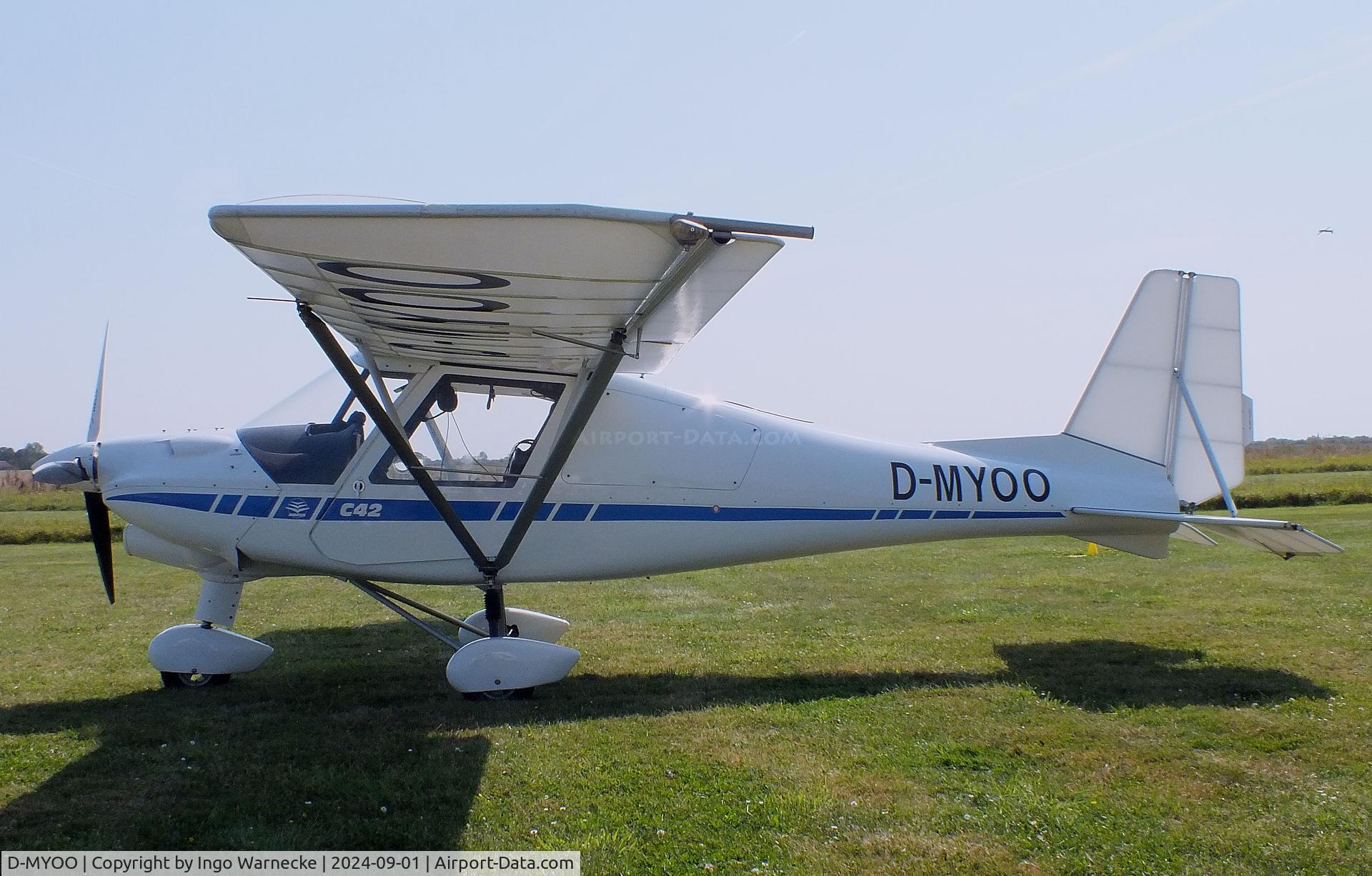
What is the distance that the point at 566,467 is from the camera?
6.88 meters

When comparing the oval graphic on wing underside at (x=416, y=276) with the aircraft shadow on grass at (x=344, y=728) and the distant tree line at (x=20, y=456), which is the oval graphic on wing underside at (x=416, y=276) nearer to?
the aircraft shadow on grass at (x=344, y=728)

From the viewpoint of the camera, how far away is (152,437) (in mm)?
6707

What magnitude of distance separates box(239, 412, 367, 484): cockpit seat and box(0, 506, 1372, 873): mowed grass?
4.99ft

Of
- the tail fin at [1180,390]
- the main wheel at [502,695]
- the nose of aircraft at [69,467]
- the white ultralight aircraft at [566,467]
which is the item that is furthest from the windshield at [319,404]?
the tail fin at [1180,390]

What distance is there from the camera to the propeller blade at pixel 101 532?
6.68 meters

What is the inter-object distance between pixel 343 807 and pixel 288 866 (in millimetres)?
596

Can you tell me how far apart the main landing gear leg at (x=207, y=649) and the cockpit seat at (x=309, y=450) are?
1.01 meters

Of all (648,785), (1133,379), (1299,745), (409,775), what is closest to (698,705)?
(648,785)

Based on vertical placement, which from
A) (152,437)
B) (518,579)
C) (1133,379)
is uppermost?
(1133,379)

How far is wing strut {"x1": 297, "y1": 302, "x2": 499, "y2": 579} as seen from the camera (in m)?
5.43

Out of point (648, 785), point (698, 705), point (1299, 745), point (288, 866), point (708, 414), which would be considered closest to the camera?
point (288, 866)

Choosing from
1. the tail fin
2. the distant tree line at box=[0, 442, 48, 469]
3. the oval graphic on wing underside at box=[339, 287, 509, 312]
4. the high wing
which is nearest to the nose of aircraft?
the high wing

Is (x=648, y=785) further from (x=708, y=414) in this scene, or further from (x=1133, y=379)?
(x=1133, y=379)

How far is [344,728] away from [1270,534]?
20.8ft
